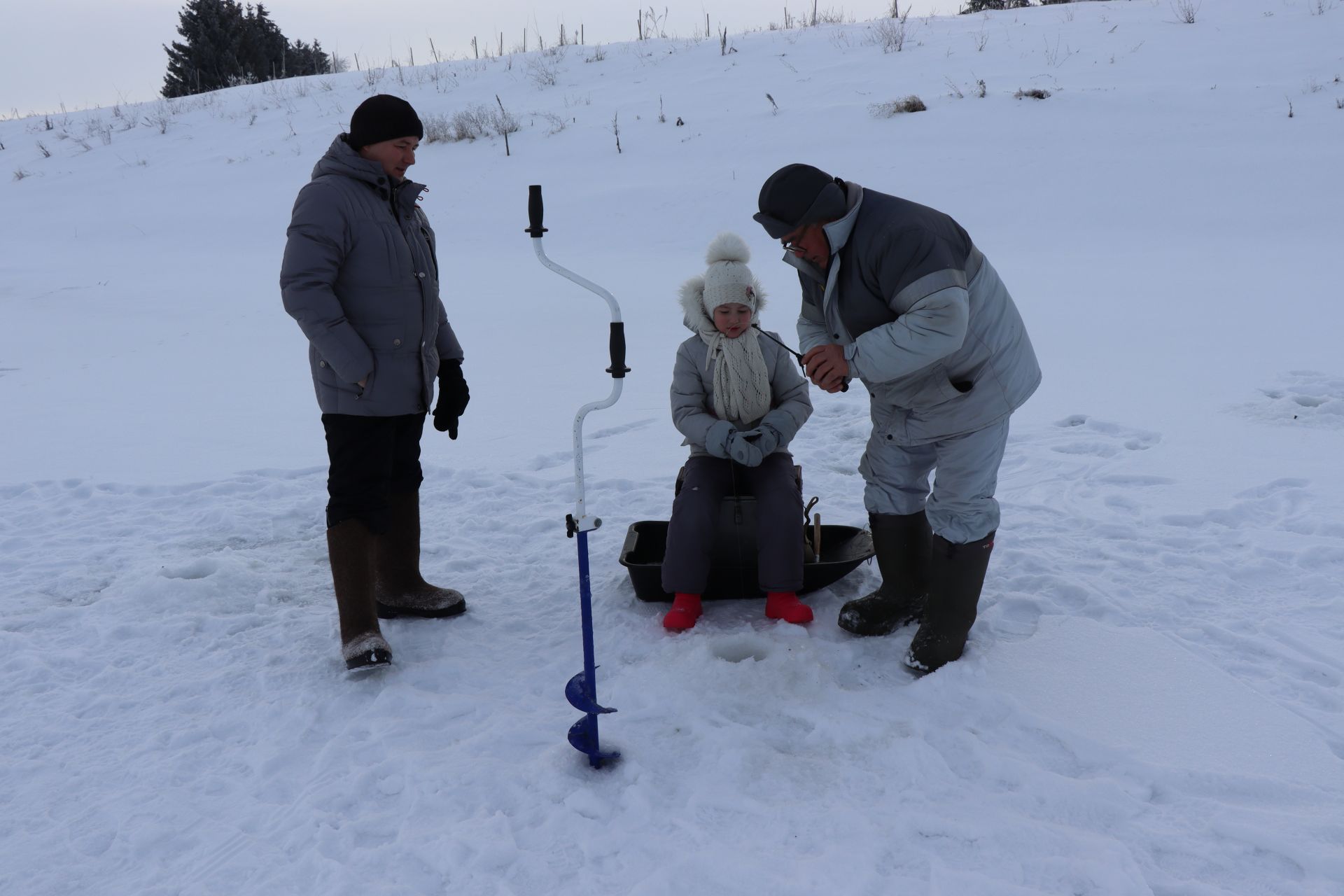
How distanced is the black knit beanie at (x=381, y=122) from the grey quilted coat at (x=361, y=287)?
7 centimetres

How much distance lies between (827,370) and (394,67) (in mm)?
20017

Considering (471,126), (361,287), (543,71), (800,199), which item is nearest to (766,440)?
(800,199)

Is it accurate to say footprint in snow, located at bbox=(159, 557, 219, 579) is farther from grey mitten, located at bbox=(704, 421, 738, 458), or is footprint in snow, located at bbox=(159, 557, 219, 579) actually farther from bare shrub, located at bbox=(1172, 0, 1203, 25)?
bare shrub, located at bbox=(1172, 0, 1203, 25)

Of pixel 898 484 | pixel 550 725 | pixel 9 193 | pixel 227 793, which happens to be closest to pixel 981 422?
pixel 898 484

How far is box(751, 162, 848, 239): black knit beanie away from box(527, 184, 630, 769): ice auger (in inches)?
23.4

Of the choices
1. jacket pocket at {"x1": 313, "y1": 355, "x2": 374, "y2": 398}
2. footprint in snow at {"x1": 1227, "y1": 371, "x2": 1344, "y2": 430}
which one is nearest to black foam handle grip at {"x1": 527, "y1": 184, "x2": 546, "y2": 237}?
jacket pocket at {"x1": 313, "y1": 355, "x2": 374, "y2": 398}

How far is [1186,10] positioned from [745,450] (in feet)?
48.1

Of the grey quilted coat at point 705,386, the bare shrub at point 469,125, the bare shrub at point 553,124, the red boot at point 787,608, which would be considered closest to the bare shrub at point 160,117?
the bare shrub at point 469,125

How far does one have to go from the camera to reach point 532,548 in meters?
4.39

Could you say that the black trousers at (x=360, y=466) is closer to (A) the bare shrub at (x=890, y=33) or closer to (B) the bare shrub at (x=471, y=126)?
(B) the bare shrub at (x=471, y=126)

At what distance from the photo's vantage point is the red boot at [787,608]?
350 cm

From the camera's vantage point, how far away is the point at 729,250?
3.59 m

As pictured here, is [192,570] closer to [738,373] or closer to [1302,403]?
[738,373]

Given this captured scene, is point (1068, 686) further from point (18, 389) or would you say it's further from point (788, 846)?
point (18, 389)
